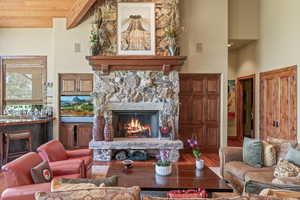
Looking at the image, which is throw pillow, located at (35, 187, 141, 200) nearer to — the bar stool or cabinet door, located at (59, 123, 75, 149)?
the bar stool

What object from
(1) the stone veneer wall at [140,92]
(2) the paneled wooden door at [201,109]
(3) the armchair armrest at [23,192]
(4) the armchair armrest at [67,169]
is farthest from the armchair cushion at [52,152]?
(2) the paneled wooden door at [201,109]

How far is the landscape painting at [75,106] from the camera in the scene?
286 inches

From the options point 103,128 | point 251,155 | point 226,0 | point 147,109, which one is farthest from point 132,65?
point 251,155

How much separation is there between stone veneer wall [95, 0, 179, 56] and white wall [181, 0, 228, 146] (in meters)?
0.60

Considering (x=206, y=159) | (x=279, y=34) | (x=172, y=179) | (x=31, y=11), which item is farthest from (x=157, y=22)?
(x=172, y=179)

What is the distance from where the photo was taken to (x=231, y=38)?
307 inches

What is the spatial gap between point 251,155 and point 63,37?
5.55m

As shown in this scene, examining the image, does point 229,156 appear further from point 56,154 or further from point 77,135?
point 77,135

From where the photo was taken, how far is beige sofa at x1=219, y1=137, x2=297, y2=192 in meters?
3.69

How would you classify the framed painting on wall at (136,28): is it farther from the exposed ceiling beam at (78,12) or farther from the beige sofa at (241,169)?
the beige sofa at (241,169)

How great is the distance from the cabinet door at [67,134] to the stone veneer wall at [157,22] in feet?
7.33

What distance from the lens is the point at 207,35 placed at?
7.22 meters

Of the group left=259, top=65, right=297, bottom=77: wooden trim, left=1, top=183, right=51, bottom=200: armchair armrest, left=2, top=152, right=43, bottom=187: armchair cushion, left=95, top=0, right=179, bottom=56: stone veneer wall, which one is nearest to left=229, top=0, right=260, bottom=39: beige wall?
→ left=259, top=65, right=297, bottom=77: wooden trim

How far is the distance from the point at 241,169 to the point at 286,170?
0.71 m
